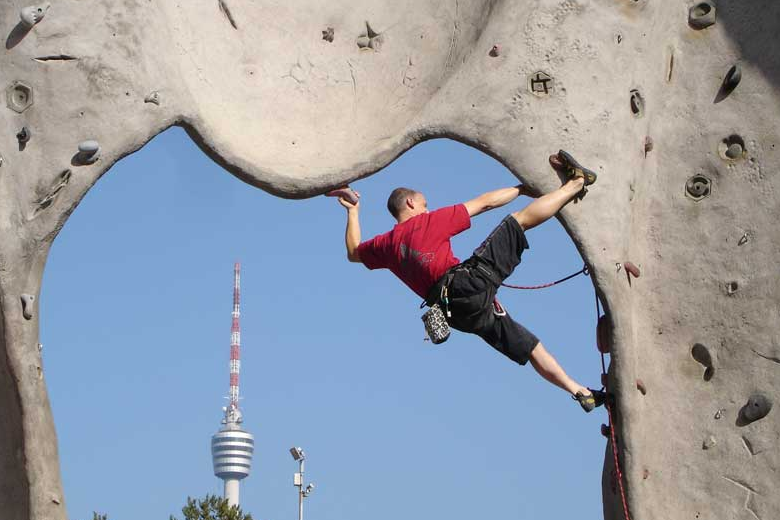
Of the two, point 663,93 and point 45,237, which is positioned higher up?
point 663,93

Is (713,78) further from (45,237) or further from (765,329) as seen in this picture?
(45,237)

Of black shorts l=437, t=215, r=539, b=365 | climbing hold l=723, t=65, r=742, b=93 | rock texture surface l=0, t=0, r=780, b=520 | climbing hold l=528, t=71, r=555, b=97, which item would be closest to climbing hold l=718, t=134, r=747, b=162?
rock texture surface l=0, t=0, r=780, b=520

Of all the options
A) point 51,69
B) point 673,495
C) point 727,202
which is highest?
point 51,69

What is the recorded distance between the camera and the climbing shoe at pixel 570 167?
29.7 ft

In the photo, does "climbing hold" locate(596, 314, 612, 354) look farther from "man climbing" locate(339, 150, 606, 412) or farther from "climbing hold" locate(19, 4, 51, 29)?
"climbing hold" locate(19, 4, 51, 29)

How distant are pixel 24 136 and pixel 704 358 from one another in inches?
187

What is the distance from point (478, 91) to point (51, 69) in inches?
113

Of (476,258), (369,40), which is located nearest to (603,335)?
(476,258)

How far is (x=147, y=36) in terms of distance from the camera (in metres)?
9.16

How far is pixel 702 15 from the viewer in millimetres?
9688

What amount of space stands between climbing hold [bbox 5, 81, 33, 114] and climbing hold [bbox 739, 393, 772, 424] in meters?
5.14

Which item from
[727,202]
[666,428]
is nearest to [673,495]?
[666,428]

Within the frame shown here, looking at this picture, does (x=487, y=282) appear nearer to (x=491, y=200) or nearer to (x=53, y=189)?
(x=491, y=200)

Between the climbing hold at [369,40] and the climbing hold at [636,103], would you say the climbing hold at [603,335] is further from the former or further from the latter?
the climbing hold at [369,40]
